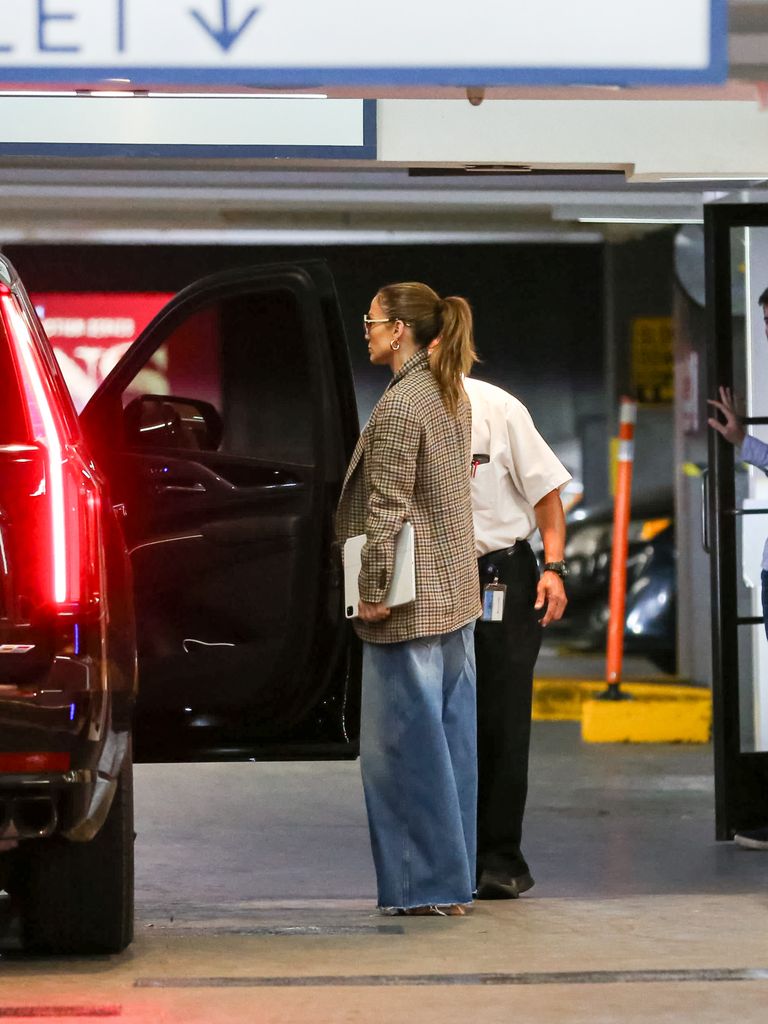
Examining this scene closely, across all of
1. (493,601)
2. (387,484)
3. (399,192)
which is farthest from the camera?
(399,192)

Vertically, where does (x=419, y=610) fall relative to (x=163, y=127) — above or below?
below

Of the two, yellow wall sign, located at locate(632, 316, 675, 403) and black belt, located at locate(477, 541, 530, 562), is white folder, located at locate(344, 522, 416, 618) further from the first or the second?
yellow wall sign, located at locate(632, 316, 675, 403)

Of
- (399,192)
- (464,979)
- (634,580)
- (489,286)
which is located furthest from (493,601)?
(489,286)

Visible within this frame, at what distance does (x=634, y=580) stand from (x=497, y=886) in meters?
8.50

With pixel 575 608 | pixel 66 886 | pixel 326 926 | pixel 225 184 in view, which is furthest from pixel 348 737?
pixel 575 608

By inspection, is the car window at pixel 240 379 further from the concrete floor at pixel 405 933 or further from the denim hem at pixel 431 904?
the denim hem at pixel 431 904

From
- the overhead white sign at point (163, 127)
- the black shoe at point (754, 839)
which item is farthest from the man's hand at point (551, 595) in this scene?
the overhead white sign at point (163, 127)

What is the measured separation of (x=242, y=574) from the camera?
19.8 ft

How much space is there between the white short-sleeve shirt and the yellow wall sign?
938 centimetres

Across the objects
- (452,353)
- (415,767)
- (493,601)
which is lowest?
(415,767)

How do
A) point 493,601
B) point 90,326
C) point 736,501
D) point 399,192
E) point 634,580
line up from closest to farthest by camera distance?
1. point 493,601
2. point 736,501
3. point 399,192
4. point 90,326
5. point 634,580

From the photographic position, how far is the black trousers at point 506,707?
19.7 feet

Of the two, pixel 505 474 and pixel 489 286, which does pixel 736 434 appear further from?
pixel 489 286

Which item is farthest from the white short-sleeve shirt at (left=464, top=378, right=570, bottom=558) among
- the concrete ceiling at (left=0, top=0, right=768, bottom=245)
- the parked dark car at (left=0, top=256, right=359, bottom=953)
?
the concrete ceiling at (left=0, top=0, right=768, bottom=245)
